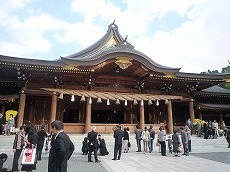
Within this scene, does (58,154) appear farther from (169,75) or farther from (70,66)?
(169,75)

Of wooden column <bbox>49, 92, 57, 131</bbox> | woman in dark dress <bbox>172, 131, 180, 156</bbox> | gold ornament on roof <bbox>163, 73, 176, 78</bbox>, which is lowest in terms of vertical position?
woman in dark dress <bbox>172, 131, 180, 156</bbox>

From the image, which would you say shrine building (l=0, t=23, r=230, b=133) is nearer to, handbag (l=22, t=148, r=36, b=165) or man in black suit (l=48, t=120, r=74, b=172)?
handbag (l=22, t=148, r=36, b=165)

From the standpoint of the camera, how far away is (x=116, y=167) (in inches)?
291

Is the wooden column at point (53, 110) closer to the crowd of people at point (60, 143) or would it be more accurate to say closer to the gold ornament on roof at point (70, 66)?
the gold ornament on roof at point (70, 66)

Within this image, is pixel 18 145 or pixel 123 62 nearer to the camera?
pixel 18 145

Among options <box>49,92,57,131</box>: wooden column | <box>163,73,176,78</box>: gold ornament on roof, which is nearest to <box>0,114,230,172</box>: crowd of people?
<box>163,73,176,78</box>: gold ornament on roof

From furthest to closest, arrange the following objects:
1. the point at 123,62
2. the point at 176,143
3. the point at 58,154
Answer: the point at 123,62 < the point at 176,143 < the point at 58,154

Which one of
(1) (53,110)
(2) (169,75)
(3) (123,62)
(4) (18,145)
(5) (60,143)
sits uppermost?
(3) (123,62)

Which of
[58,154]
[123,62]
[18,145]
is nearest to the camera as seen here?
[58,154]

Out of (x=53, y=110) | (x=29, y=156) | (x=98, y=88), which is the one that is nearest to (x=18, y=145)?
(x=29, y=156)

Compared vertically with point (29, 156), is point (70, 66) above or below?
above

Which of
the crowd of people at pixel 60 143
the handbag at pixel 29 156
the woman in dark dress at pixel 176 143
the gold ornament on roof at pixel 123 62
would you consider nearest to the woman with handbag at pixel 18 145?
the crowd of people at pixel 60 143

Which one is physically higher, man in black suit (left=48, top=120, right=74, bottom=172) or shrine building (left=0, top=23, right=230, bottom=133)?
shrine building (left=0, top=23, right=230, bottom=133)

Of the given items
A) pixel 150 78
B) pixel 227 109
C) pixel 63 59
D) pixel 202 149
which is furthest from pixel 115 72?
pixel 227 109
